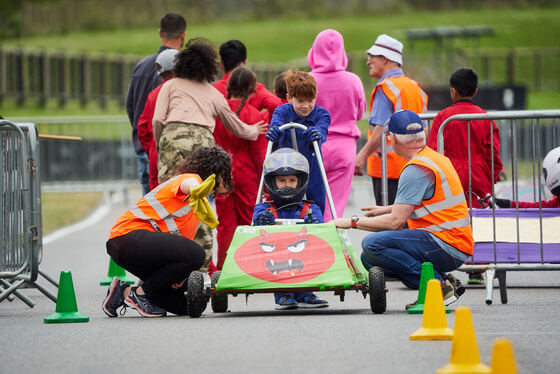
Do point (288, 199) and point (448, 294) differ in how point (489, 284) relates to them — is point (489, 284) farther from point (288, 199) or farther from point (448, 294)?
point (288, 199)

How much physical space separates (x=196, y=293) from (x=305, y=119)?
2.04 meters

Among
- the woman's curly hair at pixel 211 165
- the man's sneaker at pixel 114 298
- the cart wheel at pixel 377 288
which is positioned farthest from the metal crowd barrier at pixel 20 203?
the cart wheel at pixel 377 288

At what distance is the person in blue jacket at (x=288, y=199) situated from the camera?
8.84 m

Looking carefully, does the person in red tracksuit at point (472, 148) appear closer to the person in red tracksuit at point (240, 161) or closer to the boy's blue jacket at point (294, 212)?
the person in red tracksuit at point (240, 161)

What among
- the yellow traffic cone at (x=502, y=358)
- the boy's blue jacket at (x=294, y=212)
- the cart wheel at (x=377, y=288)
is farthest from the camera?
the boy's blue jacket at (x=294, y=212)

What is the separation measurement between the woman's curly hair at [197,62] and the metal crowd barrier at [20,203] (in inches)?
64.1

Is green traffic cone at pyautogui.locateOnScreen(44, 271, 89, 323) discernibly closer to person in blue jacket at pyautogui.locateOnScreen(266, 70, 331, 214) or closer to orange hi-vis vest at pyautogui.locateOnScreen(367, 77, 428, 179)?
person in blue jacket at pyautogui.locateOnScreen(266, 70, 331, 214)

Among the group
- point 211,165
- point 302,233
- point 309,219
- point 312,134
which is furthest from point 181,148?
point 302,233

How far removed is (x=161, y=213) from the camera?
8656 millimetres

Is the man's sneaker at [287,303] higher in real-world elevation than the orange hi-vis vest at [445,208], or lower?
lower

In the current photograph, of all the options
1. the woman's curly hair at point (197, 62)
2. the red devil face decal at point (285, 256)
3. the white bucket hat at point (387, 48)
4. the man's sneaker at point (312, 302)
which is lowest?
the man's sneaker at point (312, 302)

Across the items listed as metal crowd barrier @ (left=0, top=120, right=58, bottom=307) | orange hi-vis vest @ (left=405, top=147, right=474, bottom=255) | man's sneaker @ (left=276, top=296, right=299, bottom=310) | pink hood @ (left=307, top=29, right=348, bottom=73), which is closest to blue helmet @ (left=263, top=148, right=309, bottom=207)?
man's sneaker @ (left=276, top=296, right=299, bottom=310)

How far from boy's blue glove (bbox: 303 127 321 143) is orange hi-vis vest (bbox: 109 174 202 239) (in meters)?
1.12

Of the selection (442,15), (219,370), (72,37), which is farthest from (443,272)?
(442,15)
